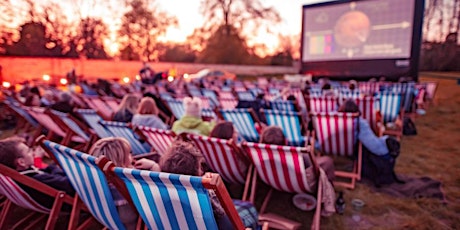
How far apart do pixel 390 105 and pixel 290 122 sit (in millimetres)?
2942

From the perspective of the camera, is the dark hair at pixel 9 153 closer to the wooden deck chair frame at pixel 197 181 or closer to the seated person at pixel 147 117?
the wooden deck chair frame at pixel 197 181

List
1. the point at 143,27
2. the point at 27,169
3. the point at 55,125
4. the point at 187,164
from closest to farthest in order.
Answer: the point at 187,164, the point at 27,169, the point at 55,125, the point at 143,27

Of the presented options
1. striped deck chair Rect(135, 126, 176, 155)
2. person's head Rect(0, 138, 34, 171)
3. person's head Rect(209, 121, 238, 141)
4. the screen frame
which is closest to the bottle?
person's head Rect(209, 121, 238, 141)

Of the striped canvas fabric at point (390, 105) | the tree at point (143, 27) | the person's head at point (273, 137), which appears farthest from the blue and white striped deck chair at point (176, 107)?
the tree at point (143, 27)

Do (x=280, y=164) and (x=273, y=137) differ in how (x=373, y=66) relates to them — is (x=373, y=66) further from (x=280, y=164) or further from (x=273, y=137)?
(x=280, y=164)

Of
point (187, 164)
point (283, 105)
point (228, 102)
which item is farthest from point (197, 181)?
point (228, 102)

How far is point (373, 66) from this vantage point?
14.5 meters

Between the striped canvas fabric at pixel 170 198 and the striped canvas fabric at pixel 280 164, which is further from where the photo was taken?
the striped canvas fabric at pixel 280 164

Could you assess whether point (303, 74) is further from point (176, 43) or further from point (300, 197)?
point (176, 43)

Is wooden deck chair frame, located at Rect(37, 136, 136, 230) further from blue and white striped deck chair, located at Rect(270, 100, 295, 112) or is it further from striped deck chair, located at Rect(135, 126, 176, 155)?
blue and white striped deck chair, located at Rect(270, 100, 295, 112)

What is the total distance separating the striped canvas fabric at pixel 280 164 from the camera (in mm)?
1962

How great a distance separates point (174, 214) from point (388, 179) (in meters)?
2.74

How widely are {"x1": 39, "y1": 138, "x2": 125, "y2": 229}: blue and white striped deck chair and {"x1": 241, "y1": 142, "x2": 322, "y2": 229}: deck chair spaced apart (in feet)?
3.06

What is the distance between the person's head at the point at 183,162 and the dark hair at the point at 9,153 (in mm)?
1093
